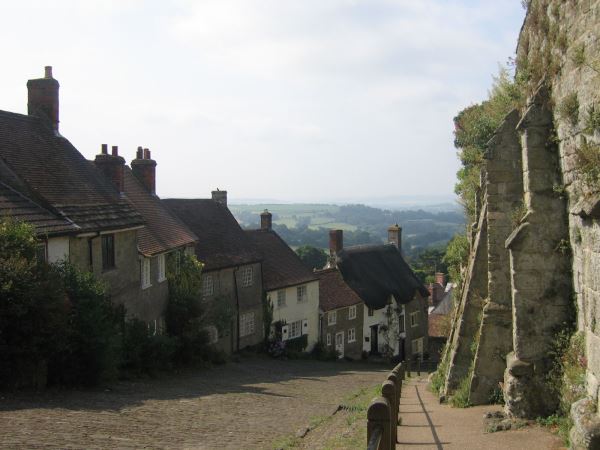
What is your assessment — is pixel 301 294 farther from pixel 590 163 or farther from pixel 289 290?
pixel 590 163

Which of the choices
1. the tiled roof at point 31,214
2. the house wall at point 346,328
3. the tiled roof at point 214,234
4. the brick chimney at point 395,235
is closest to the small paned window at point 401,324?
the house wall at point 346,328

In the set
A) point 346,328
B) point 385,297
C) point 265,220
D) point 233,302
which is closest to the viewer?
point 233,302

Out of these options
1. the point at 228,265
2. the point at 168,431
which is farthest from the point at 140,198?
the point at 168,431

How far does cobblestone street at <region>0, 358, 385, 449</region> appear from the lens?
9281 millimetres

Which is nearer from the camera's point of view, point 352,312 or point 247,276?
point 247,276

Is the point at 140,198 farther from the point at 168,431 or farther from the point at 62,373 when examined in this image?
the point at 168,431

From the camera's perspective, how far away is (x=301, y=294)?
3562cm

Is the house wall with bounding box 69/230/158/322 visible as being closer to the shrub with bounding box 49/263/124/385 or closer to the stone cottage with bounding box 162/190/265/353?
the shrub with bounding box 49/263/124/385

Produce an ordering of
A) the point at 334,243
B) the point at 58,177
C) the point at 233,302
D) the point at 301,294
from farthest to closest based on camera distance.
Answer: the point at 334,243 < the point at 301,294 < the point at 233,302 < the point at 58,177

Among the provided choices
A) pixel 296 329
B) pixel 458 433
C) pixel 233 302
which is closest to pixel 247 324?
pixel 233 302

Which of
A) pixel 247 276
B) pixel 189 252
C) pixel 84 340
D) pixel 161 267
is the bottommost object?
pixel 84 340

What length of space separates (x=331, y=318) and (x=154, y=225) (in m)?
15.2

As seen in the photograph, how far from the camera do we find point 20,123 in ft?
68.0

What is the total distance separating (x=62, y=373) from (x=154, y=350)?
5435 mm
